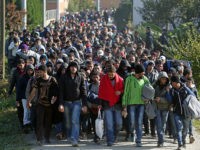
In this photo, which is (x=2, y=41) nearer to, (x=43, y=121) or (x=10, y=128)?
(x=10, y=128)

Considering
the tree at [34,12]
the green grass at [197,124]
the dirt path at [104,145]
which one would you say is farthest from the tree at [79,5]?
the dirt path at [104,145]

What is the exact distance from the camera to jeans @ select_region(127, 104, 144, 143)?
11.7 metres

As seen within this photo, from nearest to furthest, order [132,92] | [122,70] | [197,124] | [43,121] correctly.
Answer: [132,92] → [43,121] → [122,70] → [197,124]

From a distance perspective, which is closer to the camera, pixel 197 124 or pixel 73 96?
pixel 73 96

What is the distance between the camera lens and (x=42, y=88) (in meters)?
11.7

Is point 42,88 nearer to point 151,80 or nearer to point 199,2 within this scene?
point 151,80

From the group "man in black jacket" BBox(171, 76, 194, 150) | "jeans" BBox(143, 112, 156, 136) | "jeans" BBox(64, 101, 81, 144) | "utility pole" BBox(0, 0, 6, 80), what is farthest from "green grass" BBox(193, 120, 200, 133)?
"utility pole" BBox(0, 0, 6, 80)

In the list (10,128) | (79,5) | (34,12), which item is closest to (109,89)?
(10,128)

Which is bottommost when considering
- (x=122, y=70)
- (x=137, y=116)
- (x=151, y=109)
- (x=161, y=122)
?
(x=161, y=122)

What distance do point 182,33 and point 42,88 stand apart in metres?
19.0

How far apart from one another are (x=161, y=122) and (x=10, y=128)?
11.9 ft

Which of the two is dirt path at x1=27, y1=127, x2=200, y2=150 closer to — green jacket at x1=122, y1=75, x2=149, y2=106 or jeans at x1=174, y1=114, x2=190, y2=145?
jeans at x1=174, y1=114, x2=190, y2=145

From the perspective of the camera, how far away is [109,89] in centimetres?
1161

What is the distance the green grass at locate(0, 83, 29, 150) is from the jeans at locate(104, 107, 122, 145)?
167 centimetres
